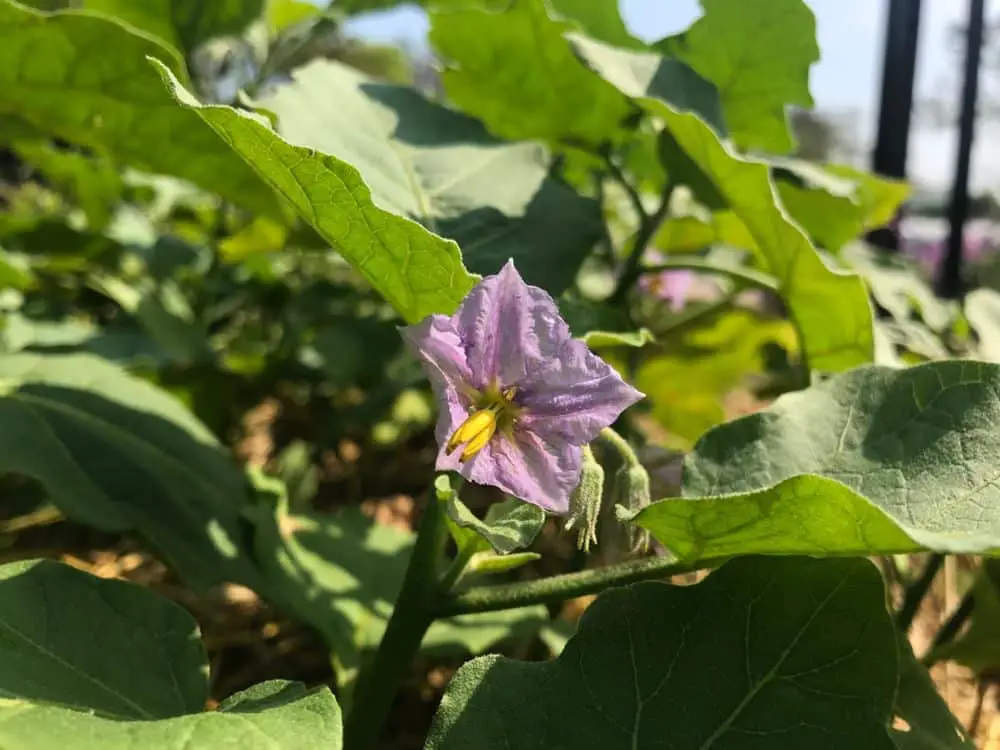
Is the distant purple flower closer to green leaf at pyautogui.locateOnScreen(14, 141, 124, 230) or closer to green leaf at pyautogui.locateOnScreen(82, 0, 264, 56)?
green leaf at pyautogui.locateOnScreen(82, 0, 264, 56)

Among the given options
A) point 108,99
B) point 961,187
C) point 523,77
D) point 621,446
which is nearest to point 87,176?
point 108,99

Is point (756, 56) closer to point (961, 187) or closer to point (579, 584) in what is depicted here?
point (579, 584)

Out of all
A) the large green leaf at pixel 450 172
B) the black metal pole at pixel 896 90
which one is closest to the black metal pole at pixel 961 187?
the black metal pole at pixel 896 90

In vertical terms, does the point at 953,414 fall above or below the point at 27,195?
above

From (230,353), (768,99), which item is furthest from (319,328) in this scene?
(768,99)

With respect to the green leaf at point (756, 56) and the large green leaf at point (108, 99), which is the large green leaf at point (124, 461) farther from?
the green leaf at point (756, 56)

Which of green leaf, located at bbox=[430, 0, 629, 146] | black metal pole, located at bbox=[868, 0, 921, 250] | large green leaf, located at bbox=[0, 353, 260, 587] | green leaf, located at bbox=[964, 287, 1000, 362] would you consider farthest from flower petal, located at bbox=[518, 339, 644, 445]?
black metal pole, located at bbox=[868, 0, 921, 250]

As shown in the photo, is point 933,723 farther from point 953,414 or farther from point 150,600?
point 150,600
